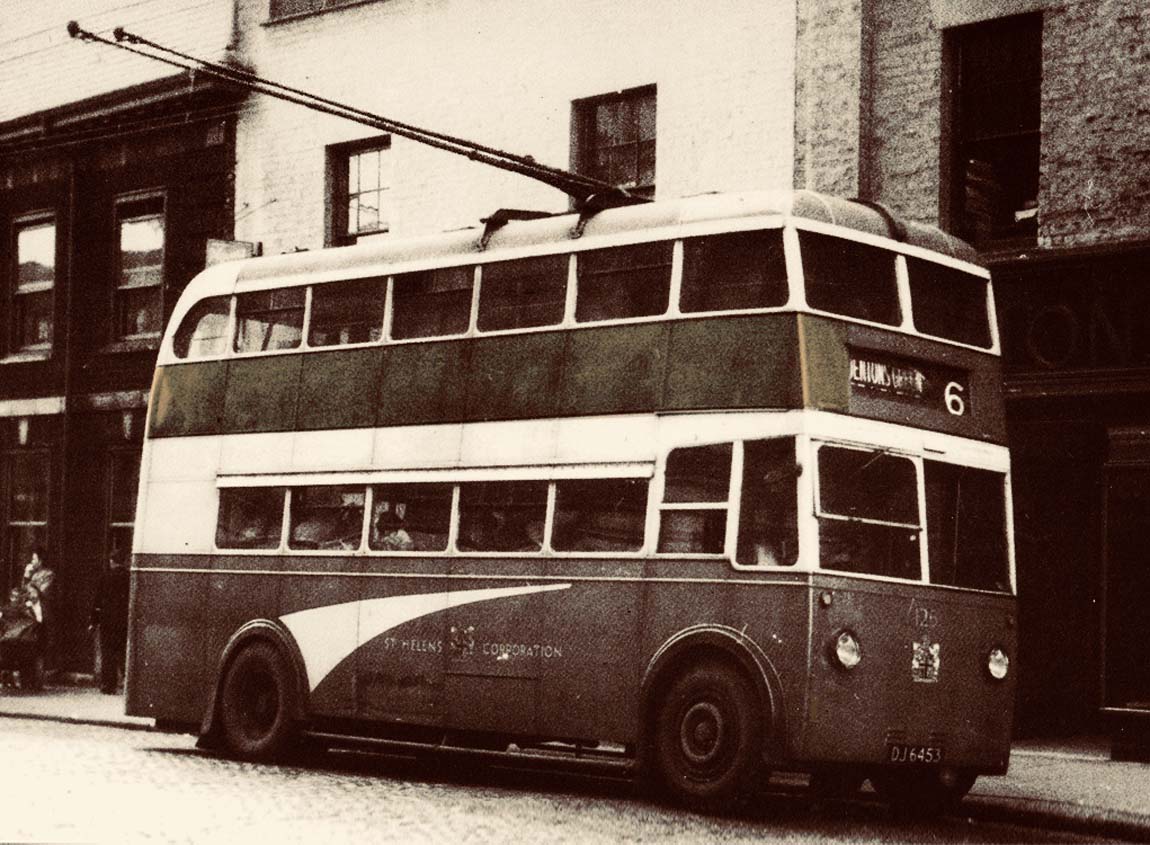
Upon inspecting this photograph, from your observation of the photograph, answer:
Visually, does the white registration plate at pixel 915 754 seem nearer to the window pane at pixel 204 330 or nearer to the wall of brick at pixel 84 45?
the window pane at pixel 204 330

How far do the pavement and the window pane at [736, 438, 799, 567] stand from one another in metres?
2.40

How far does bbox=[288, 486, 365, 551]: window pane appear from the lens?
54.6 ft

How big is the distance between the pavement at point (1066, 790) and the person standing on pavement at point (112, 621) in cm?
321

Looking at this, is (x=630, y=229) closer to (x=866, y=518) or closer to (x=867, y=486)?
(x=867, y=486)

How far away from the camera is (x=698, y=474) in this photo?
14016 mm

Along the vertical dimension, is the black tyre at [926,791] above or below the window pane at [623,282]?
below

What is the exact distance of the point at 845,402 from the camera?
13.6m

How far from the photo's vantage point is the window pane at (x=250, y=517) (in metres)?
17.4

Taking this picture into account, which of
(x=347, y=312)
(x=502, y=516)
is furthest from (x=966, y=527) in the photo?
(x=347, y=312)

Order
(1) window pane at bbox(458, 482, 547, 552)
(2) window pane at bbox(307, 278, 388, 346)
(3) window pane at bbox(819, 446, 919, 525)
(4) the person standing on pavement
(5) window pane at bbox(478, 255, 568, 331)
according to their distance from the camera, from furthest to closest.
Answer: (4) the person standing on pavement < (2) window pane at bbox(307, 278, 388, 346) < (5) window pane at bbox(478, 255, 568, 331) < (1) window pane at bbox(458, 482, 547, 552) < (3) window pane at bbox(819, 446, 919, 525)

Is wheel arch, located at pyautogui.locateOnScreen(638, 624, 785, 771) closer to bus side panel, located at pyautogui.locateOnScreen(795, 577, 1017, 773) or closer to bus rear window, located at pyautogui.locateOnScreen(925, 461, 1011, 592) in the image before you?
bus side panel, located at pyautogui.locateOnScreen(795, 577, 1017, 773)

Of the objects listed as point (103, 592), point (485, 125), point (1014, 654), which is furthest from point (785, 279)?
point (103, 592)

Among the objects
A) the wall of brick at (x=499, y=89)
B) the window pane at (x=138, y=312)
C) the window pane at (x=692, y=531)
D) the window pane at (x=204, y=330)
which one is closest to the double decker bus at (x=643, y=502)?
the window pane at (x=692, y=531)

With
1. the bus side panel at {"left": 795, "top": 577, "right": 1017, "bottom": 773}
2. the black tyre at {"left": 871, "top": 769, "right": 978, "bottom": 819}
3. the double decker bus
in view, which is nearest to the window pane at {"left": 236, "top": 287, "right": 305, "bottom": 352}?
the double decker bus
